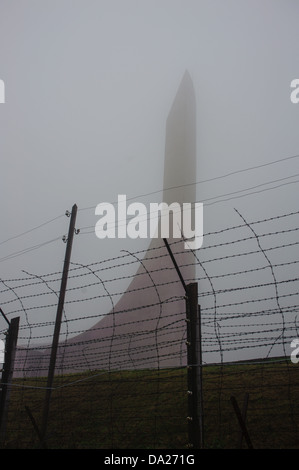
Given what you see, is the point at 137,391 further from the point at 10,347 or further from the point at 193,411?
the point at 193,411

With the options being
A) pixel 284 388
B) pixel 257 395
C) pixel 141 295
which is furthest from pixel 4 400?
pixel 141 295

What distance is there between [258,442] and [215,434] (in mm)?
585

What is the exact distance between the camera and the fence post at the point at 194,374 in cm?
276

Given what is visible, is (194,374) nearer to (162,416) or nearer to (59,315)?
(162,416)

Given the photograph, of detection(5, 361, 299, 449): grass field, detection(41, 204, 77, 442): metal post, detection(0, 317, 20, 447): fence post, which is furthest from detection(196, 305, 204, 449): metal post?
detection(41, 204, 77, 442): metal post

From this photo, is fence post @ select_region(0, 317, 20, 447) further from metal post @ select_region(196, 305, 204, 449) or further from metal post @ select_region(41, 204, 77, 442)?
metal post @ select_region(41, 204, 77, 442)

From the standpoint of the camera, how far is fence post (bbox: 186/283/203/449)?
276 centimetres

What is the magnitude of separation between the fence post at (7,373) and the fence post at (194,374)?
1.95 m

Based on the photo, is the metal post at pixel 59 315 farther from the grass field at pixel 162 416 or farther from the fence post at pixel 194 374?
the fence post at pixel 194 374

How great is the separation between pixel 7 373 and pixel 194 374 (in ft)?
6.75

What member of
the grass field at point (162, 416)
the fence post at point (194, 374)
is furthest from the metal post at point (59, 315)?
the fence post at point (194, 374)

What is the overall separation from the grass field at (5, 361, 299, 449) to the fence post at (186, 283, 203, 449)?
1037mm

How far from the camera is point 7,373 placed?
3.99 meters
